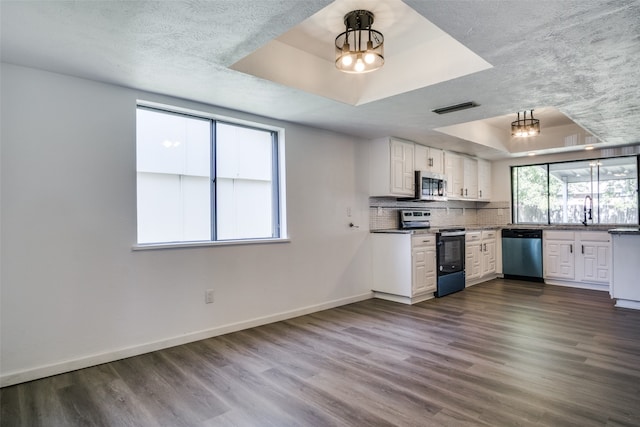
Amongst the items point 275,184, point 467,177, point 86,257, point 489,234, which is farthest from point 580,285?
point 86,257

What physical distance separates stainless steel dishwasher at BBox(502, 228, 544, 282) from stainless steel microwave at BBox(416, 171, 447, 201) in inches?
64.4

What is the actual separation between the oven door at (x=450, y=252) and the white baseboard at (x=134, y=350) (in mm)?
1835

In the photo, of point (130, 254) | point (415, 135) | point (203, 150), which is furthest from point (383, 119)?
point (130, 254)

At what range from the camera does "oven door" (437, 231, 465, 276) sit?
493 centimetres

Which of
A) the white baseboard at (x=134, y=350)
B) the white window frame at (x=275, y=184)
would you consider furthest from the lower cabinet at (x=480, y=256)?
the white window frame at (x=275, y=184)

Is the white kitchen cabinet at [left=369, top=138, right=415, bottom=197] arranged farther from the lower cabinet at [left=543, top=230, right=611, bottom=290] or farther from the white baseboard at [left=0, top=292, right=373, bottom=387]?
the lower cabinet at [left=543, top=230, right=611, bottom=290]

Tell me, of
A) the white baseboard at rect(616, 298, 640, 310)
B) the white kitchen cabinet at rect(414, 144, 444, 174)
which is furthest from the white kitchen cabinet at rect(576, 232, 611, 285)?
the white kitchen cabinet at rect(414, 144, 444, 174)

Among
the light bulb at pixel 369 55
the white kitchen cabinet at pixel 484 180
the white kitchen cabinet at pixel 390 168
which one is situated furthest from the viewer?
the white kitchen cabinet at pixel 484 180

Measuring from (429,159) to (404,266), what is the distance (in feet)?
5.96

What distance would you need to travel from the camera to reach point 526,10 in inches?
73.2

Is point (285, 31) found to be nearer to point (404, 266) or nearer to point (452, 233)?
point (404, 266)

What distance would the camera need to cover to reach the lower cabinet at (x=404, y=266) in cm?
454

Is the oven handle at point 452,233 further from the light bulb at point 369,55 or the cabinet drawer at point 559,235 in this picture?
the light bulb at point 369,55

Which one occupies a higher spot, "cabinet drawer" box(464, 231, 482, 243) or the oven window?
"cabinet drawer" box(464, 231, 482, 243)
